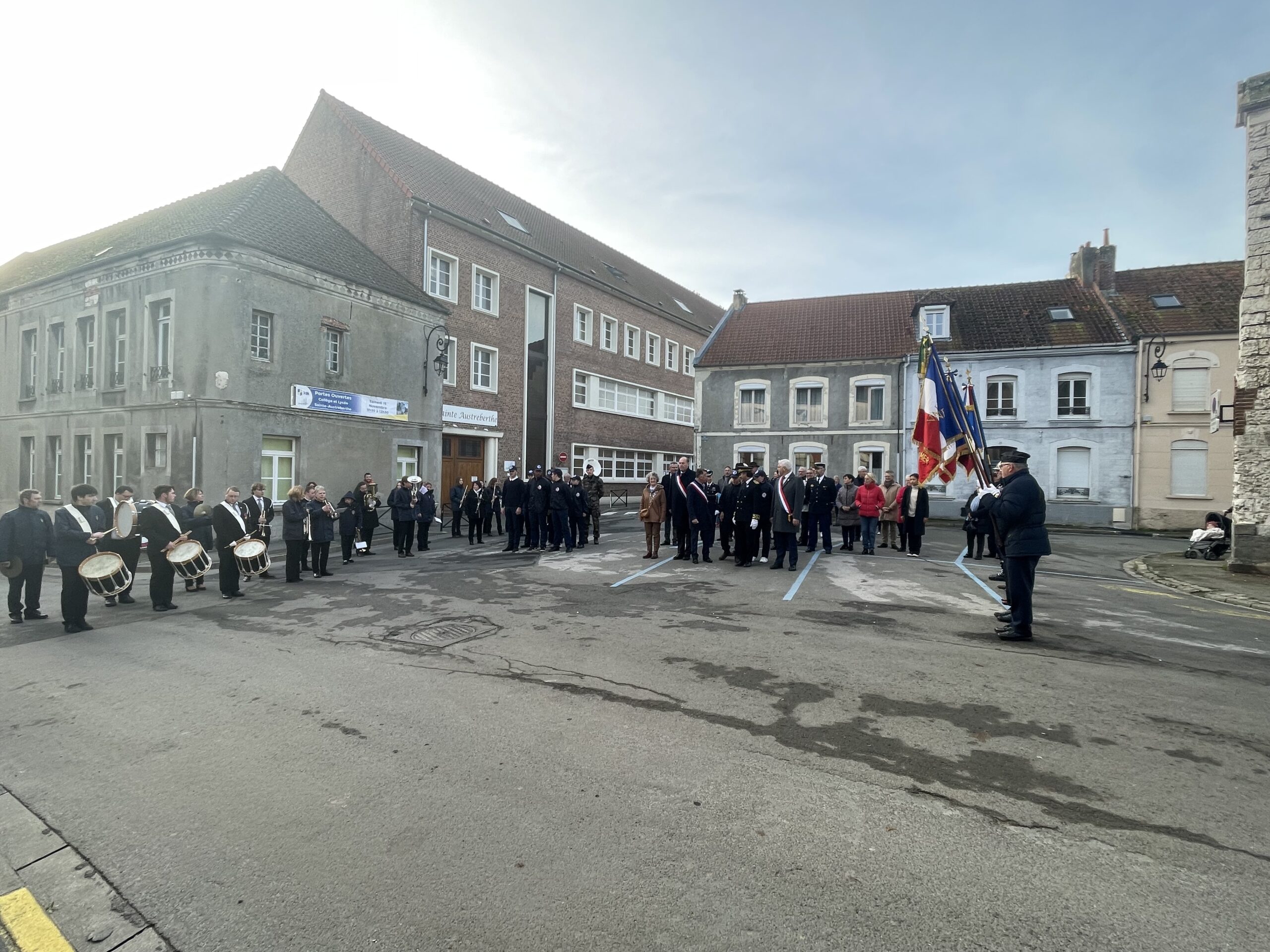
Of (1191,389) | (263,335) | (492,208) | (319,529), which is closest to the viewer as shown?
(319,529)

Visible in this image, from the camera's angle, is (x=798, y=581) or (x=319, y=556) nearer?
(x=798, y=581)

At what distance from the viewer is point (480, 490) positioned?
18.2 metres

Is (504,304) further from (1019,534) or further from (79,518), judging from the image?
(1019,534)

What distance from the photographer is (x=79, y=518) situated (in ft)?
26.6

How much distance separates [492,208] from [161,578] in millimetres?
24550

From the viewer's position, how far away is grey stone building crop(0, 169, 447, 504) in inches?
653

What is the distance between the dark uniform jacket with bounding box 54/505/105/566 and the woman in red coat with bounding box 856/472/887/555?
44.1 ft

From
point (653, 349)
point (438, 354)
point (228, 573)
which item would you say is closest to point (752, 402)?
point (653, 349)

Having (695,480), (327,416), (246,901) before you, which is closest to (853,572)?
(695,480)

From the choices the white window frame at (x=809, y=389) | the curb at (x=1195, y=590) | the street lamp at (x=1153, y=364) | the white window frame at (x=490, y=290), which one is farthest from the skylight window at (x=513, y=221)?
the curb at (x=1195, y=590)

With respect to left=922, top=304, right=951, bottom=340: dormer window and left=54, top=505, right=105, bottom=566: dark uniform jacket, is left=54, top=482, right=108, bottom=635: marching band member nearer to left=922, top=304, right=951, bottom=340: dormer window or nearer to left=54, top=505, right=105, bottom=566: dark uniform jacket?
left=54, top=505, right=105, bottom=566: dark uniform jacket

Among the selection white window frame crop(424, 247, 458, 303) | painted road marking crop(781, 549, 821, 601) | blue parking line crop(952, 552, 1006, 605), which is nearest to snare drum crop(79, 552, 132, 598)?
painted road marking crop(781, 549, 821, 601)

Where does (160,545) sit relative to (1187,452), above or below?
below

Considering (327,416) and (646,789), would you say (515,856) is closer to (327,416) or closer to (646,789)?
(646,789)
